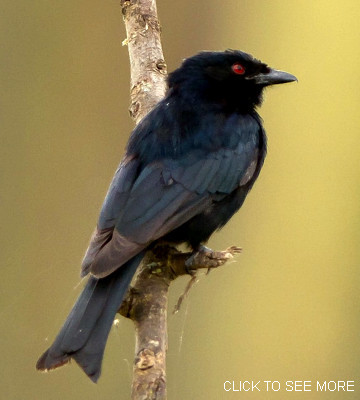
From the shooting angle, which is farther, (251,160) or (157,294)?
(251,160)

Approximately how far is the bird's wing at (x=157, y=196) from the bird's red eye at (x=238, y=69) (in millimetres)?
397

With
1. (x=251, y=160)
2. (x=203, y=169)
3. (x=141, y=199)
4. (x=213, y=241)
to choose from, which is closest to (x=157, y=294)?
(x=141, y=199)

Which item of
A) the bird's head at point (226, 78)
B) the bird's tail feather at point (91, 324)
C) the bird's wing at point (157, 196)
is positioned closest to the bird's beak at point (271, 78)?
the bird's head at point (226, 78)

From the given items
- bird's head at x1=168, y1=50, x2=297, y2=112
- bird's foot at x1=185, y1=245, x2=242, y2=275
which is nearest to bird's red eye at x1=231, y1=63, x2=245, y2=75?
bird's head at x1=168, y1=50, x2=297, y2=112

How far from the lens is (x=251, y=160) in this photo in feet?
13.7

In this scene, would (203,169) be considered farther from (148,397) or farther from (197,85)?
(148,397)

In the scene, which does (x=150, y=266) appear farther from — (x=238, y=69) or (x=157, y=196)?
(x=238, y=69)

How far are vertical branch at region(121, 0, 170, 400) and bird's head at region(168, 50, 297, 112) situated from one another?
0.18 metres

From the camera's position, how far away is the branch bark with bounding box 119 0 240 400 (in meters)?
2.92

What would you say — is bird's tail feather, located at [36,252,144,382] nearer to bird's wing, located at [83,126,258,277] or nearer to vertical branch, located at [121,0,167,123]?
bird's wing, located at [83,126,258,277]

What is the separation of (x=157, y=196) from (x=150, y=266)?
1.01 ft

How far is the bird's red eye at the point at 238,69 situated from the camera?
14.4ft

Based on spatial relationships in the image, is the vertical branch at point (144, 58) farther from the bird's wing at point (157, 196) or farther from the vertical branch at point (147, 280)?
the bird's wing at point (157, 196)

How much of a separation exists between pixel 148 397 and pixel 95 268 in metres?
0.74
